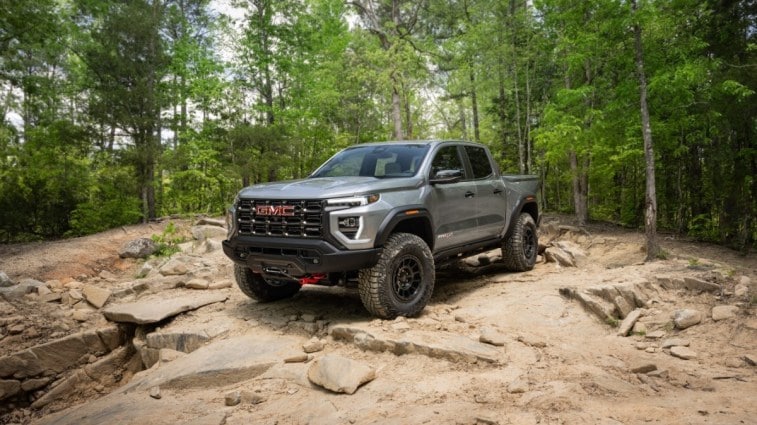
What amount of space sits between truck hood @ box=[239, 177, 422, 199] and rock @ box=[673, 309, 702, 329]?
3333 mm

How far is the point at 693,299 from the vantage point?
19.7ft

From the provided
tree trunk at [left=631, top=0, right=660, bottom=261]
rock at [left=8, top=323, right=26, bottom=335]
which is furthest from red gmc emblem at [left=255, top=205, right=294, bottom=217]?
tree trunk at [left=631, top=0, right=660, bottom=261]

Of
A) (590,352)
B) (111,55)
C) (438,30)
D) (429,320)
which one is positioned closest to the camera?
(590,352)

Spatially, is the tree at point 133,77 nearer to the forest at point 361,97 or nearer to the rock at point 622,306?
the forest at point 361,97

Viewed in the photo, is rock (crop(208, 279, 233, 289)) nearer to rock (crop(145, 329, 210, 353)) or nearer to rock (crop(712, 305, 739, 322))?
rock (crop(145, 329, 210, 353))

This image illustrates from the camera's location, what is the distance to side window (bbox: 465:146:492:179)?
7.15 m

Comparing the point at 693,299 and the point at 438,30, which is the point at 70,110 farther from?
the point at 693,299

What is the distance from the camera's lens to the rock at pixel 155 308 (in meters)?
6.45

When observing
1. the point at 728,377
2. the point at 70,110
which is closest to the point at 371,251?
the point at 728,377

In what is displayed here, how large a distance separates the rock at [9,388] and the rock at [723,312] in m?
8.67

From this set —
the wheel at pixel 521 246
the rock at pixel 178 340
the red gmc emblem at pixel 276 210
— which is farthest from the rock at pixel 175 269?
the wheel at pixel 521 246

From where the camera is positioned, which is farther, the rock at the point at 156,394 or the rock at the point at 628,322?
the rock at the point at 628,322

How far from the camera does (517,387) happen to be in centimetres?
379

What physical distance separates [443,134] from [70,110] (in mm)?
21676
